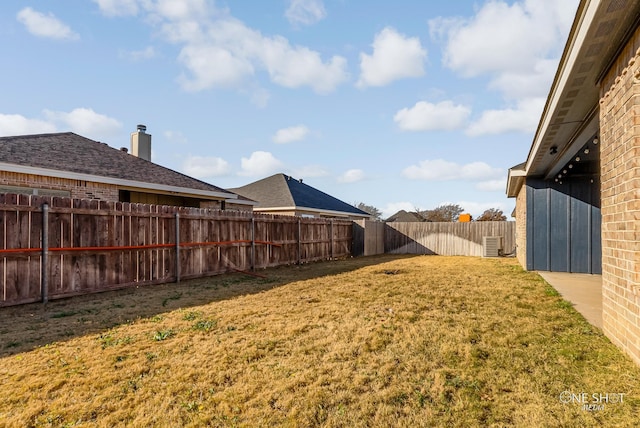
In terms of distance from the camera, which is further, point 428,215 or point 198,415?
point 428,215

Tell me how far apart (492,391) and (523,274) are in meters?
7.86

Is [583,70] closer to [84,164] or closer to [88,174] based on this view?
[88,174]

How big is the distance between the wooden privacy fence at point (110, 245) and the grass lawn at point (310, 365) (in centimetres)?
59

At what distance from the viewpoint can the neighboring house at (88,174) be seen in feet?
27.3

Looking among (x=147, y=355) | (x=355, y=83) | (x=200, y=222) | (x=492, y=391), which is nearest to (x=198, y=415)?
(x=147, y=355)

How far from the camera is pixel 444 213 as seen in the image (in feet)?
135

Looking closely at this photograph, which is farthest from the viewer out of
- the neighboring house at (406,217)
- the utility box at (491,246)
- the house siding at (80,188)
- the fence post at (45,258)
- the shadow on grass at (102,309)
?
the neighboring house at (406,217)

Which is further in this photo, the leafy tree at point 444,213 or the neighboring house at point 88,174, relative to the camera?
the leafy tree at point 444,213

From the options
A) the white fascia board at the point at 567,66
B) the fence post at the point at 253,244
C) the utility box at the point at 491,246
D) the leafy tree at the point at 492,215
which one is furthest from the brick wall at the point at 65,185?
the leafy tree at the point at 492,215

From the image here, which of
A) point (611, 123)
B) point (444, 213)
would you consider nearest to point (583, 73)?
point (611, 123)

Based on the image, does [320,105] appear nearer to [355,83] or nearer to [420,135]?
[355,83]

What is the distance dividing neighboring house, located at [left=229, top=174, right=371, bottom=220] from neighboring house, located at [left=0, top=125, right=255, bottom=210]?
550 cm

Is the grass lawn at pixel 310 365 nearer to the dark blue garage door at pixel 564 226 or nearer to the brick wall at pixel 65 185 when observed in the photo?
the brick wall at pixel 65 185

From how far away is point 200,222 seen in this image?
340 inches
